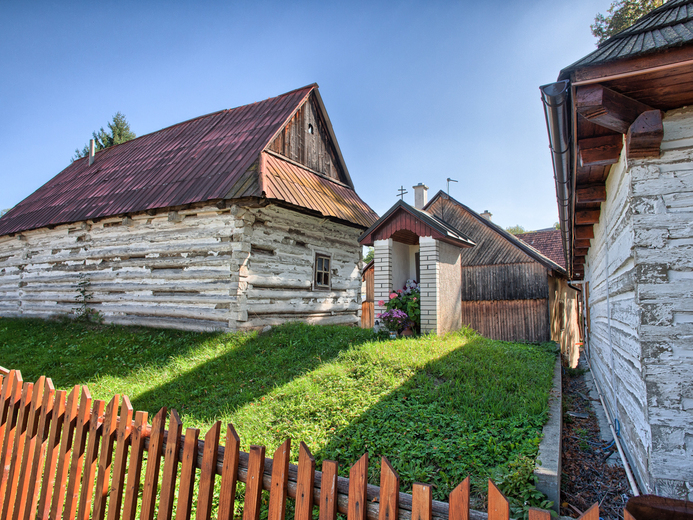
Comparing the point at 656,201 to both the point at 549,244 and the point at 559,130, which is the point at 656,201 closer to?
the point at 559,130

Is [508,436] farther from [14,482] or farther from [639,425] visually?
[14,482]

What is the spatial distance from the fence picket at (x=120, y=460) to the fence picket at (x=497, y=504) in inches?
80.6

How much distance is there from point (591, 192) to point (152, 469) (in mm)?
5602

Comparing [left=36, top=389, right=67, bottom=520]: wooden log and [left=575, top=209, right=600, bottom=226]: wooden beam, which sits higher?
[left=575, top=209, right=600, bottom=226]: wooden beam

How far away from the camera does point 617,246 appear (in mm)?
4098

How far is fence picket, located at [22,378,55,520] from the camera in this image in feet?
9.07

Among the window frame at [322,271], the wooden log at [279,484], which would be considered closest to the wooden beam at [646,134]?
the wooden log at [279,484]

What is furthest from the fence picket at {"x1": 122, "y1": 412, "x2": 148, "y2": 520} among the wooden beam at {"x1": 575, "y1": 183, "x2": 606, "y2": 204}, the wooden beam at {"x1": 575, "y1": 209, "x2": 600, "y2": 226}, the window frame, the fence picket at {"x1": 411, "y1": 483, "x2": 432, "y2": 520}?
the window frame

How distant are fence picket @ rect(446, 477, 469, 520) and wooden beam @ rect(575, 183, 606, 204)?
4759 mm

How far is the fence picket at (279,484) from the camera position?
1922mm

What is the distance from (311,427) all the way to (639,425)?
3.17 meters

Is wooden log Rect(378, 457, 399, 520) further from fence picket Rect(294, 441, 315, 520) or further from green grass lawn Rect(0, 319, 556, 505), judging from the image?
green grass lawn Rect(0, 319, 556, 505)

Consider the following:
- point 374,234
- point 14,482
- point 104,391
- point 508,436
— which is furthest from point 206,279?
point 508,436

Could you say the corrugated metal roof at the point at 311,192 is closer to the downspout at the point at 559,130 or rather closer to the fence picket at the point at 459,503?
the downspout at the point at 559,130
